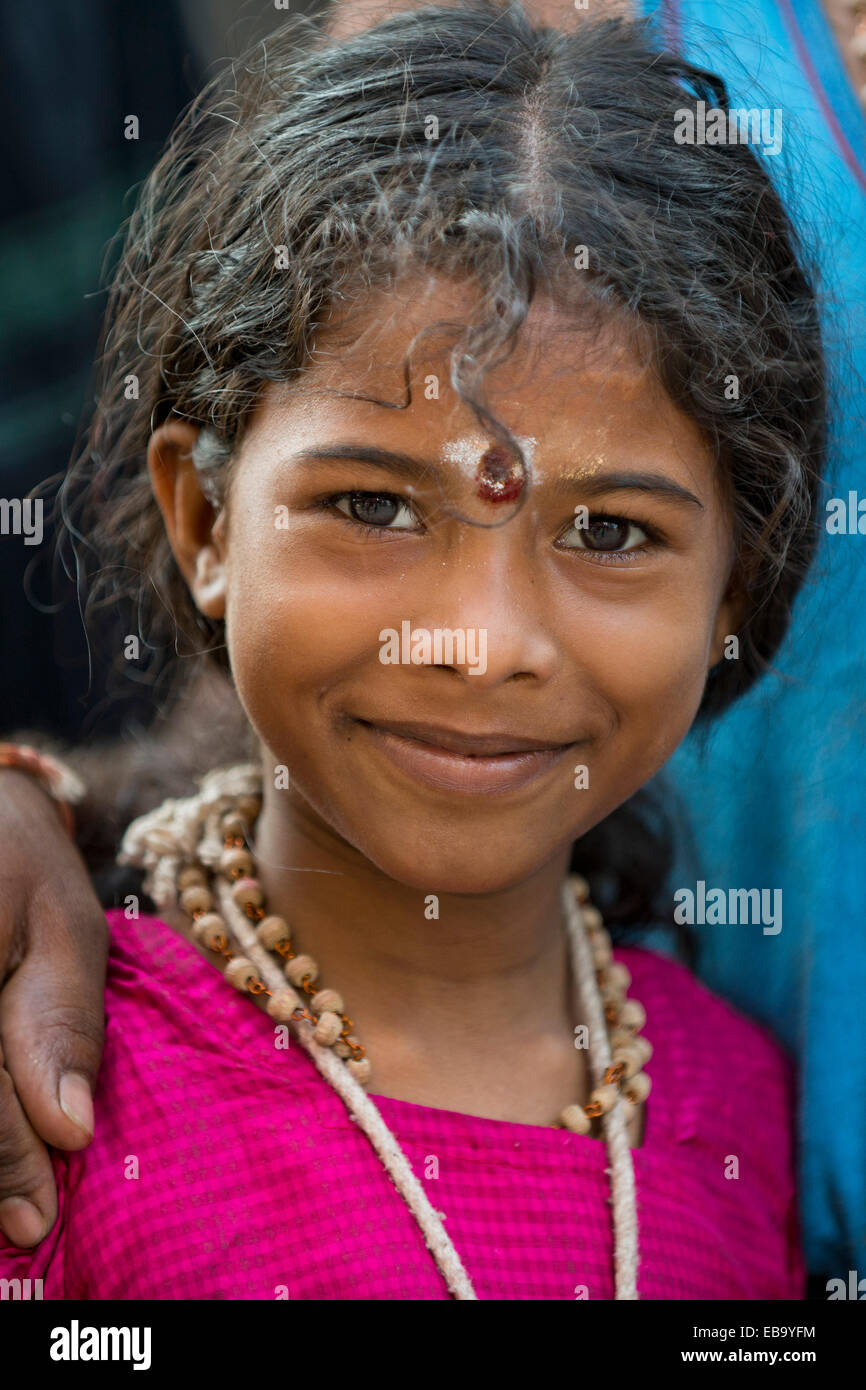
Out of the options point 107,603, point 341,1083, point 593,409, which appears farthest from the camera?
point 107,603

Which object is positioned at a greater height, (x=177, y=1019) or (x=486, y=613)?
(x=486, y=613)

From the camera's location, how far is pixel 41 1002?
101cm

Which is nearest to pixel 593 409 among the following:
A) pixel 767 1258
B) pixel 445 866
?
pixel 445 866

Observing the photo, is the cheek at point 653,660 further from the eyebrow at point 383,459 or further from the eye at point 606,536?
the eyebrow at point 383,459

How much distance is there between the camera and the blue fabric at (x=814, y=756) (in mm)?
1211

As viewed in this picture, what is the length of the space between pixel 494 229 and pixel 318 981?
613 mm

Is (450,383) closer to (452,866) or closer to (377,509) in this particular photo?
(377,509)

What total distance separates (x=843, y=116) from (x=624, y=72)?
27 centimetres

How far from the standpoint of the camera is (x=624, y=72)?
1.08 meters

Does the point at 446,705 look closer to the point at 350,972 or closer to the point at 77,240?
the point at 350,972

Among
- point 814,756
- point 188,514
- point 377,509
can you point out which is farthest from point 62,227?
point 814,756

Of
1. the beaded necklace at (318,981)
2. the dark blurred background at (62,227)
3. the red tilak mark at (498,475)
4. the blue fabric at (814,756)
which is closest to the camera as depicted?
the red tilak mark at (498,475)

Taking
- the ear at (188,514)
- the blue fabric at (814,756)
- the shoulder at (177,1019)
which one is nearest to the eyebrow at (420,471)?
the ear at (188,514)

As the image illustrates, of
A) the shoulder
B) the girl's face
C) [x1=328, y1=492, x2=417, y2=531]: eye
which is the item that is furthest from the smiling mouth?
the shoulder
